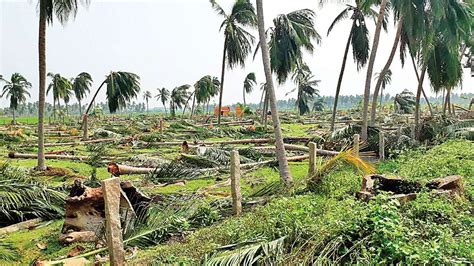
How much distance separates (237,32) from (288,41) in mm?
3514

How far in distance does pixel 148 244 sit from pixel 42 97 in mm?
7278

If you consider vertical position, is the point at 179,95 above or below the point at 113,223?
above

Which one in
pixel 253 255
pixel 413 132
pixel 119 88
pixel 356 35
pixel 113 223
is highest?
pixel 356 35

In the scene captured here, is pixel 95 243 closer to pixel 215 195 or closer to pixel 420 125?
pixel 215 195

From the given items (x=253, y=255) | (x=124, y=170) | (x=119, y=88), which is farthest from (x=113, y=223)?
(x=119, y=88)

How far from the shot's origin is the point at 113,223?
19.2 ft

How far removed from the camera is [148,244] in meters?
7.05

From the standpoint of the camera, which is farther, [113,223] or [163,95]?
[163,95]

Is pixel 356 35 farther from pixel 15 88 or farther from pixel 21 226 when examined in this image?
pixel 15 88

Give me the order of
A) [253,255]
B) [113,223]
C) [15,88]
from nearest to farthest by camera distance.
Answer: [253,255], [113,223], [15,88]

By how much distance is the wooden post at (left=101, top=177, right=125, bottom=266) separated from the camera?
5.75 m

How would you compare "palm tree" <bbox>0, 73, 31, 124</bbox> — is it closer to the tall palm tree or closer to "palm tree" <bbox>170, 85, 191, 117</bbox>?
"palm tree" <bbox>170, 85, 191, 117</bbox>

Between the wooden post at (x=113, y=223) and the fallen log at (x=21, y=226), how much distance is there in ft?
9.61

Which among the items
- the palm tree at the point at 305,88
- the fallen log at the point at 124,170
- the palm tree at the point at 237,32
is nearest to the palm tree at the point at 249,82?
the palm tree at the point at 305,88
